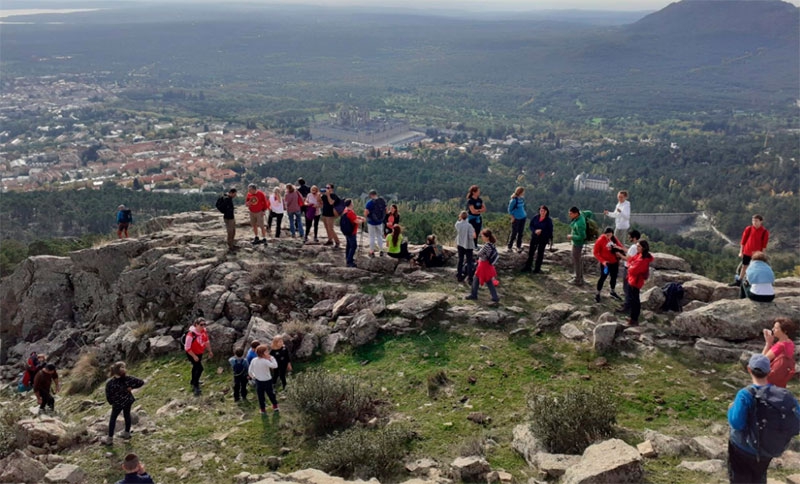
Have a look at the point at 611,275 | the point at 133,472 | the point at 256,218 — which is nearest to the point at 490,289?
the point at 611,275

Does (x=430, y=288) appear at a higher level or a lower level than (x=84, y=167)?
higher

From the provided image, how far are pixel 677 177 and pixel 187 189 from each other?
62.2 metres

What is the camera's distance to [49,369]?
10.8 meters

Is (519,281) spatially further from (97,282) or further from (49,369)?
(97,282)

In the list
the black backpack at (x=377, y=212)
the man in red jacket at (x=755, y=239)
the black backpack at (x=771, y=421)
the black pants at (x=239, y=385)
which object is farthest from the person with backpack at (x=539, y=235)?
the black backpack at (x=771, y=421)

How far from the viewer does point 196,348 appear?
10.3 m

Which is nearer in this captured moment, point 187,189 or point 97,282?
point 97,282

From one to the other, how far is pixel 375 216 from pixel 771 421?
953cm

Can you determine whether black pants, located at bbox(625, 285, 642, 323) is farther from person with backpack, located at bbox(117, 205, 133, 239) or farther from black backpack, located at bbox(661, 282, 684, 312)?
person with backpack, located at bbox(117, 205, 133, 239)

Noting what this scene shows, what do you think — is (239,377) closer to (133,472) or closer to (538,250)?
(133,472)

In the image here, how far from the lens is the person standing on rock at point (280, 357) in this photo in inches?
384

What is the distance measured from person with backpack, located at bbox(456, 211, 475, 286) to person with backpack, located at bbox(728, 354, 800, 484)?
727 cm

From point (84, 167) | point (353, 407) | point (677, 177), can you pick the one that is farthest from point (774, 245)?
point (84, 167)

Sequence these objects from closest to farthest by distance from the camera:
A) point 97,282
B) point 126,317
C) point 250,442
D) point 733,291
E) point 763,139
A: point 250,442
point 733,291
point 126,317
point 97,282
point 763,139
